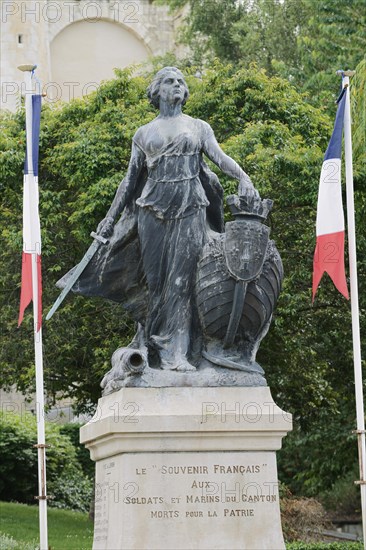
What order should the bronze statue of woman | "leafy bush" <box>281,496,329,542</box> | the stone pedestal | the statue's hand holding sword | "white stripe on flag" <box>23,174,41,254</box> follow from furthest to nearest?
1. "leafy bush" <box>281,496,329,542</box>
2. "white stripe on flag" <box>23,174,41,254</box>
3. the statue's hand holding sword
4. the bronze statue of woman
5. the stone pedestal

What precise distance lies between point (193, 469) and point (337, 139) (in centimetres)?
628

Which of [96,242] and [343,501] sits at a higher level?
[343,501]

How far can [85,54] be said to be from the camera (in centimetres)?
5103

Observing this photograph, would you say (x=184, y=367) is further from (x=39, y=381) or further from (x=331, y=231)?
(x=331, y=231)

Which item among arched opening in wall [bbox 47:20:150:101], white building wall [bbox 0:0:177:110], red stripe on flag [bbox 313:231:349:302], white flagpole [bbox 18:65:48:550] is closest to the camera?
white flagpole [bbox 18:65:48:550]

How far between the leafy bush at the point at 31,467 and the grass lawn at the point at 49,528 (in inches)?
36.7

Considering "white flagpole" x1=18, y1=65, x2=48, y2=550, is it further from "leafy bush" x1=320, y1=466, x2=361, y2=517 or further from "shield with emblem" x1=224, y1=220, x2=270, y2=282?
"leafy bush" x1=320, y1=466, x2=361, y2=517

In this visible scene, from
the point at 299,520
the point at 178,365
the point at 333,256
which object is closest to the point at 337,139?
the point at 333,256

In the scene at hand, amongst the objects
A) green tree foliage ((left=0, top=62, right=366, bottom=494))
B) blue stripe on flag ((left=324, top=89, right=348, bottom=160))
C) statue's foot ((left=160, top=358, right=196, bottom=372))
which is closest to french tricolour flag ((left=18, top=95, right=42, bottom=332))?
blue stripe on flag ((left=324, top=89, right=348, bottom=160))

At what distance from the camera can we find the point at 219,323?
519 inches

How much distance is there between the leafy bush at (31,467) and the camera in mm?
31609

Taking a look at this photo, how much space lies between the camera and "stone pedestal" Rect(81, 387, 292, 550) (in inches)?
495

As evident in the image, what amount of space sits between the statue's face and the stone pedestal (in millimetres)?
2860

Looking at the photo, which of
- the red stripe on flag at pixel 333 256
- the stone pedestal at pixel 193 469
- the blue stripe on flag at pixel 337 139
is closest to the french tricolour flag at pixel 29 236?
the red stripe on flag at pixel 333 256
